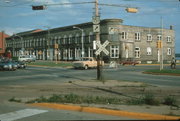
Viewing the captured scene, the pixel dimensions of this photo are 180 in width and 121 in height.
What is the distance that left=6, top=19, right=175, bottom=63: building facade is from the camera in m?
56.8

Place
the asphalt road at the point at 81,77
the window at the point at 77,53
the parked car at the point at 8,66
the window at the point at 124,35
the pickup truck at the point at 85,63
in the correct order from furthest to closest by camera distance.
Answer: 1. the window at the point at 77,53
2. the window at the point at 124,35
3. the parked car at the point at 8,66
4. the pickup truck at the point at 85,63
5. the asphalt road at the point at 81,77

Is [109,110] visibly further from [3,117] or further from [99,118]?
[3,117]

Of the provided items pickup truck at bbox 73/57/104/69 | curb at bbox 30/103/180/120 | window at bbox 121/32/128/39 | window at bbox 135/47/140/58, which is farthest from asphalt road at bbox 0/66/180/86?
window at bbox 135/47/140/58

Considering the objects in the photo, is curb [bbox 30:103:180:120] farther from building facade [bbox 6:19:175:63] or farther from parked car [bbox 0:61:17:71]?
building facade [bbox 6:19:175:63]

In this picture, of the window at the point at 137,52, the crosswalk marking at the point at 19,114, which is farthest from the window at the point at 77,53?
the crosswalk marking at the point at 19,114

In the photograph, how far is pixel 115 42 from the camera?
56.7m

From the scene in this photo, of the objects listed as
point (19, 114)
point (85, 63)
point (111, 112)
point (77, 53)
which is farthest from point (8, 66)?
point (111, 112)

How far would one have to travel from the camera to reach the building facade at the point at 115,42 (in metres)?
56.8

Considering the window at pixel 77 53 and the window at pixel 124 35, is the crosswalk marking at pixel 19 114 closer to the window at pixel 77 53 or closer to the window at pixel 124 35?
the window at pixel 124 35

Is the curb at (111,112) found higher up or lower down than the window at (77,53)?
lower down

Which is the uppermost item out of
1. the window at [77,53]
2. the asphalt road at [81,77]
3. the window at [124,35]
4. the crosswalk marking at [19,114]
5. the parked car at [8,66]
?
the window at [124,35]

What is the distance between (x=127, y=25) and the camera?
58.7 m

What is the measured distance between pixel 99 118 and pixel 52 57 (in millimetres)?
68644

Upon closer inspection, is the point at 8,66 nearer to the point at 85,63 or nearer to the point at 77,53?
the point at 85,63
